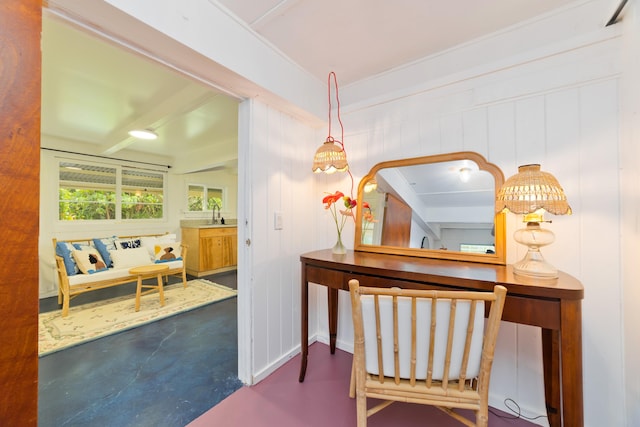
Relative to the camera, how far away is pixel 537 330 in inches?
54.1

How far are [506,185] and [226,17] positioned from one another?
5.67 ft

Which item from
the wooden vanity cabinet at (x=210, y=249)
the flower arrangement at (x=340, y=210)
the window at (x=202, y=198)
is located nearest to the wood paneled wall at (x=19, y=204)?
the flower arrangement at (x=340, y=210)

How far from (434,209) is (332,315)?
114 centimetres

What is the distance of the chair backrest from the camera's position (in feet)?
3.17

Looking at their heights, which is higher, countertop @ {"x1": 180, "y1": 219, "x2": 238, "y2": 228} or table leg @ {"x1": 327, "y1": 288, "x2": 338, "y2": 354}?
countertop @ {"x1": 180, "y1": 219, "x2": 238, "y2": 228}

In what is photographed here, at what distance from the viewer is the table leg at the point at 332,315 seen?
2.02 meters

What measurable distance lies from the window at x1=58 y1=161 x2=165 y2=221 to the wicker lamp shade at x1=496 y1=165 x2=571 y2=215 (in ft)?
17.1

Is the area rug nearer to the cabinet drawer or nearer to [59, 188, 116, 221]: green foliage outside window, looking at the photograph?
the cabinet drawer

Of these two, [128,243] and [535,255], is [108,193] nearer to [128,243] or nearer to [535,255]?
[128,243]

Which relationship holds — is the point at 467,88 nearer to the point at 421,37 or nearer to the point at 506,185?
the point at 421,37

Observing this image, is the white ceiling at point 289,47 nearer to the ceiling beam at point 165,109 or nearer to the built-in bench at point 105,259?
the ceiling beam at point 165,109

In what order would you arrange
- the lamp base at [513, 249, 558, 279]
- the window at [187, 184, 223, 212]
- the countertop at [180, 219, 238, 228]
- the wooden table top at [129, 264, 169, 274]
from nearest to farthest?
the lamp base at [513, 249, 558, 279]
the wooden table top at [129, 264, 169, 274]
the countertop at [180, 219, 238, 228]
the window at [187, 184, 223, 212]

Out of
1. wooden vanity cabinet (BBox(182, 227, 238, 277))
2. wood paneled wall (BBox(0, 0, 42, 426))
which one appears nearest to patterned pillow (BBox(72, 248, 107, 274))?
wooden vanity cabinet (BBox(182, 227, 238, 277))

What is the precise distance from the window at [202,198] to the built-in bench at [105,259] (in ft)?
3.78
